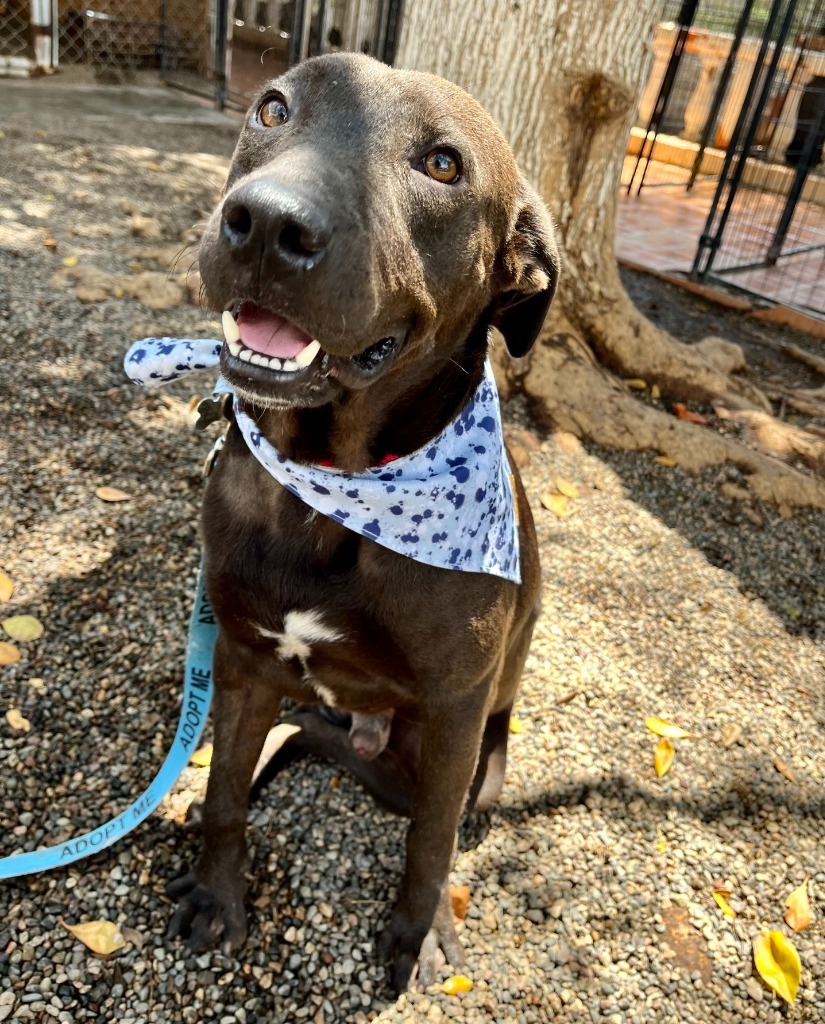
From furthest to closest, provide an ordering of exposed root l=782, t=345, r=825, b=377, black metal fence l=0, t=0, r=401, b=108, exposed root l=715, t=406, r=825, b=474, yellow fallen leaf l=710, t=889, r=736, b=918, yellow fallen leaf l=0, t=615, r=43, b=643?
black metal fence l=0, t=0, r=401, b=108 < exposed root l=782, t=345, r=825, b=377 < exposed root l=715, t=406, r=825, b=474 < yellow fallen leaf l=0, t=615, r=43, b=643 < yellow fallen leaf l=710, t=889, r=736, b=918

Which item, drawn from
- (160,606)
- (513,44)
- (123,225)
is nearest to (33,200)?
(123,225)

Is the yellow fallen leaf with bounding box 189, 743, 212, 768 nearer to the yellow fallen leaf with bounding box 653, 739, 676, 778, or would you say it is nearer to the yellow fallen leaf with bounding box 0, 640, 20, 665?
the yellow fallen leaf with bounding box 0, 640, 20, 665

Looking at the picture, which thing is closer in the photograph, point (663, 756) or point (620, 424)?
point (663, 756)

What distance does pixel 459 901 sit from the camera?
2.63m

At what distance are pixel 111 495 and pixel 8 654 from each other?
986 mm

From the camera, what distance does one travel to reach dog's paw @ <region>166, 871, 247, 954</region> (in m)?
2.37

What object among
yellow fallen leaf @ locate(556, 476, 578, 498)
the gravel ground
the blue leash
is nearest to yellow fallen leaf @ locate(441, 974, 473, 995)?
the gravel ground

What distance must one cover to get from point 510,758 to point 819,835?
3.67ft

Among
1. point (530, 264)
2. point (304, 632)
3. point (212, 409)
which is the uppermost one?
point (530, 264)

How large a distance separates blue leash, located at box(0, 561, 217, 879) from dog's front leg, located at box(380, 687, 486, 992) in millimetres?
749

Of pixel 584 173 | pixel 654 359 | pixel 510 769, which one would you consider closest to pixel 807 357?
pixel 654 359

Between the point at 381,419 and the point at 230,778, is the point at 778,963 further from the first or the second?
the point at 381,419

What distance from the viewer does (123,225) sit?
262 inches

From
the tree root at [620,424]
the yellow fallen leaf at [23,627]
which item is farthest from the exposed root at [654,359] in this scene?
the yellow fallen leaf at [23,627]
